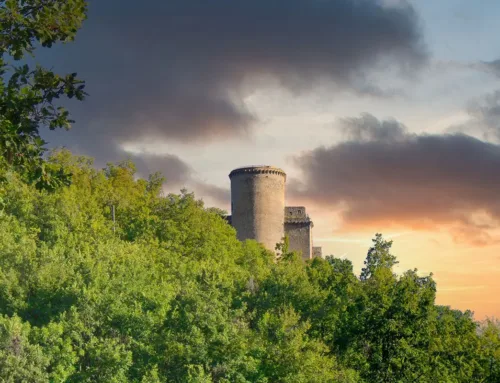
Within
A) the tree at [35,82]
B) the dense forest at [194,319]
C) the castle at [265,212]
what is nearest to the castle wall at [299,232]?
the castle at [265,212]

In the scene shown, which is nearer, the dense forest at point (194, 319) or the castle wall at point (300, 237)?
the dense forest at point (194, 319)

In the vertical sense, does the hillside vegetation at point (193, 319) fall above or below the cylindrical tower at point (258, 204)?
below

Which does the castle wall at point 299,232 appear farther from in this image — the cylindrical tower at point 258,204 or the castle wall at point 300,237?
the cylindrical tower at point 258,204

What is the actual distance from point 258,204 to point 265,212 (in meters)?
1.33

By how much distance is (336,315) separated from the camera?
47188 millimetres

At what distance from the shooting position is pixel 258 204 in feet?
311

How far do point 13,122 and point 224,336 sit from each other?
2404 cm

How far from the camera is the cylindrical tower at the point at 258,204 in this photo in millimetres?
94000

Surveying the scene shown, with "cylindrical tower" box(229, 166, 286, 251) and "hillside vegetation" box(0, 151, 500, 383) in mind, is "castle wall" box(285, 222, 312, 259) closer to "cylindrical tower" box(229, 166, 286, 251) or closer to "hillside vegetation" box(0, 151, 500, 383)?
"cylindrical tower" box(229, 166, 286, 251)

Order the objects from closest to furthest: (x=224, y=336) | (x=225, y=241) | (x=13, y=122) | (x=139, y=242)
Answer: (x=13, y=122)
(x=224, y=336)
(x=139, y=242)
(x=225, y=241)

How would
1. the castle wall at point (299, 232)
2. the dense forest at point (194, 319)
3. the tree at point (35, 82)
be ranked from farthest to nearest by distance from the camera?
the castle wall at point (299, 232) → the dense forest at point (194, 319) → the tree at point (35, 82)

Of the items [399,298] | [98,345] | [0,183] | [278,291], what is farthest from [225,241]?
[0,183]

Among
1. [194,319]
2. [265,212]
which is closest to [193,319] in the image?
[194,319]

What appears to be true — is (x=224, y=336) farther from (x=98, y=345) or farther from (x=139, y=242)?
(x=139, y=242)
